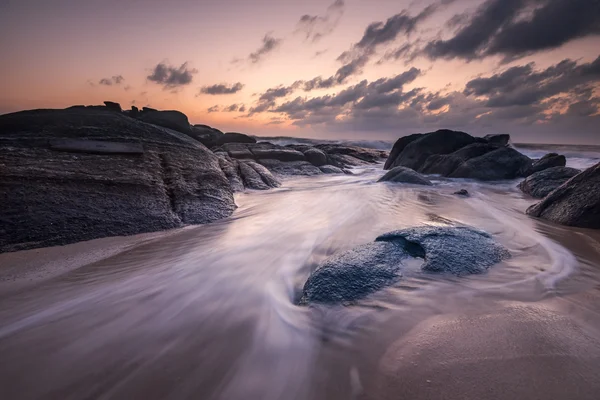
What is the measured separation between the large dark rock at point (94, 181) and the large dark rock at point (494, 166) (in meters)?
9.66

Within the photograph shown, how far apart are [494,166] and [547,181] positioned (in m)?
3.56

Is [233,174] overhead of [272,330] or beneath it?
overhead

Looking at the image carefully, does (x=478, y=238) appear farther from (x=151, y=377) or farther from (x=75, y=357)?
(x=75, y=357)

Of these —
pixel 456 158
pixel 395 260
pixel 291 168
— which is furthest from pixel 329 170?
pixel 395 260

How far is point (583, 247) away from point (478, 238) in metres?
1.47

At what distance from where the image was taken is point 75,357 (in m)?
1.63

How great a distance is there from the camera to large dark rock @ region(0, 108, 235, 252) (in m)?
3.30

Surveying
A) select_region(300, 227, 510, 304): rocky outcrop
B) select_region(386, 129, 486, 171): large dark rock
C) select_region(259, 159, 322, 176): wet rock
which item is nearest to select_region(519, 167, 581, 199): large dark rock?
select_region(300, 227, 510, 304): rocky outcrop

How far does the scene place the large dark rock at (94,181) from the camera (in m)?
3.30

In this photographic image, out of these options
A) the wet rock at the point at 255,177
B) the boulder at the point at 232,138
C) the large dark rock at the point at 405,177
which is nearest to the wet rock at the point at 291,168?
the wet rock at the point at 255,177

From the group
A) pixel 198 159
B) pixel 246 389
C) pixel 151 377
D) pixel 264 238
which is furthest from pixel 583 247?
pixel 198 159

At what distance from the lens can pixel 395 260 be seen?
8.89 ft

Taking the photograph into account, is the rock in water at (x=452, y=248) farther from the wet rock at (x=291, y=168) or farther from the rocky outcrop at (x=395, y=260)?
the wet rock at (x=291, y=168)

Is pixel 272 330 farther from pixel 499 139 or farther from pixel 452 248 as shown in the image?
pixel 499 139
